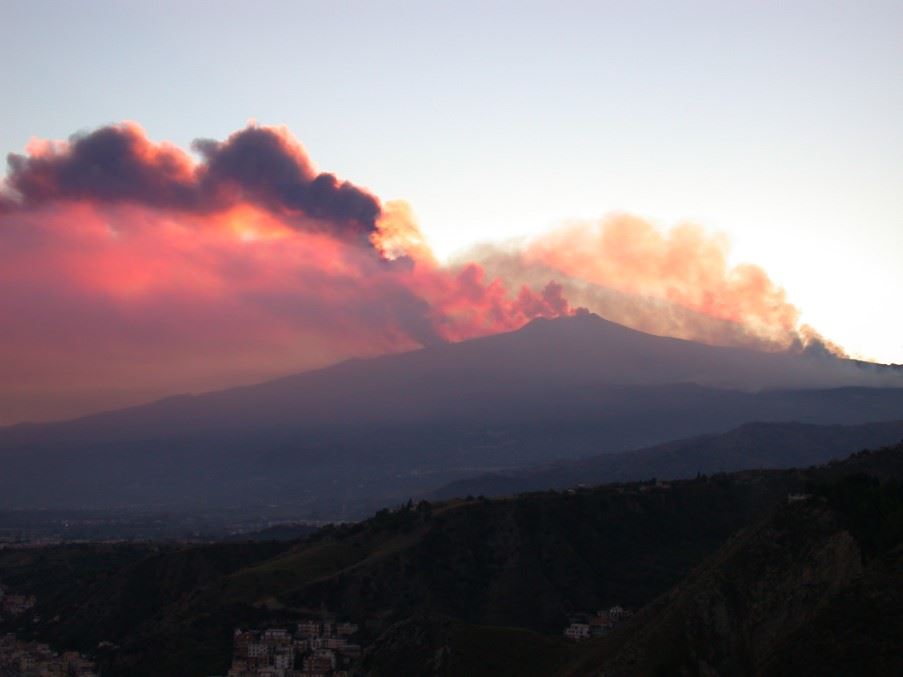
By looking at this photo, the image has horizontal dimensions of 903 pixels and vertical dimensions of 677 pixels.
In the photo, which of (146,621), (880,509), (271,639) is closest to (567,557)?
(271,639)

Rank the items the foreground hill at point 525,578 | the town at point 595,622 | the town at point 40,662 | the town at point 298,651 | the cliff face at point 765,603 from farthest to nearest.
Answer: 1. the town at point 40,662
2. the town at point 595,622
3. the town at point 298,651
4. the foreground hill at point 525,578
5. the cliff face at point 765,603

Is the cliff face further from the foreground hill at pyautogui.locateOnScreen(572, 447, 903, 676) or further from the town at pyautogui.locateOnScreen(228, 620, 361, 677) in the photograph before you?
the town at pyautogui.locateOnScreen(228, 620, 361, 677)

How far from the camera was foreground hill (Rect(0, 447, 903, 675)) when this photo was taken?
77.3 meters

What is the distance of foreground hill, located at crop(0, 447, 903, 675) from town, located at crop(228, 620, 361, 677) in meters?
2.17

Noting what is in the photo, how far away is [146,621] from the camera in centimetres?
14112

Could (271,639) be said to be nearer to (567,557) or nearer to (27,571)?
(567,557)

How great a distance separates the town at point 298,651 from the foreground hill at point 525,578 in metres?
2.17

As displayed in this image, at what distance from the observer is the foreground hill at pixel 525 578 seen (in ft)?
254

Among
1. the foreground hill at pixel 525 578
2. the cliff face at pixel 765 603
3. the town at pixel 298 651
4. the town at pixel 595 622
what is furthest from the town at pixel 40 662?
the cliff face at pixel 765 603

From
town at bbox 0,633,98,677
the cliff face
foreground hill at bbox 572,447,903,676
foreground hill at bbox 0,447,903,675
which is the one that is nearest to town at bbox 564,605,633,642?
foreground hill at bbox 0,447,903,675

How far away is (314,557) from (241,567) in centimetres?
1103

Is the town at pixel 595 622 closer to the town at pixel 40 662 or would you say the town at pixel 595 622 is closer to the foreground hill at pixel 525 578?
the foreground hill at pixel 525 578

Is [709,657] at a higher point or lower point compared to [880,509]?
lower

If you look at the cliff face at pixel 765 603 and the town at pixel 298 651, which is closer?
the cliff face at pixel 765 603
